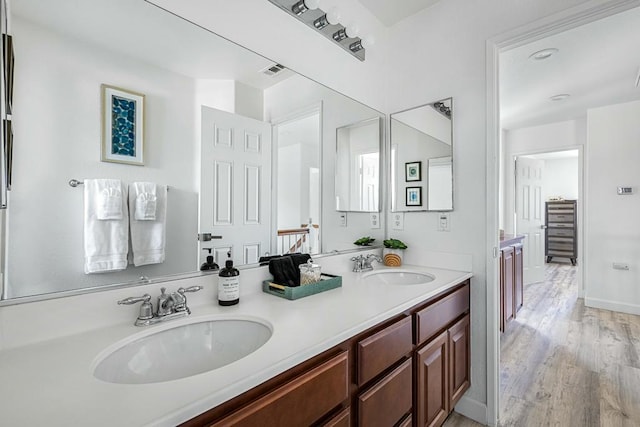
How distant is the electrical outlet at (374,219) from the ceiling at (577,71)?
1811 mm

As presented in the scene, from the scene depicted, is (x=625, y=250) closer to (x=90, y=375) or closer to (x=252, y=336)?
(x=252, y=336)

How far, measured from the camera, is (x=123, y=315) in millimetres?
1005

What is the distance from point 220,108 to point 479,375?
6.59ft

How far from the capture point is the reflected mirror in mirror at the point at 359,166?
2.11m

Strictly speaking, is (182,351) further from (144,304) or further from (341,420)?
(341,420)

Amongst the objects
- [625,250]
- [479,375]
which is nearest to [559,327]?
[625,250]

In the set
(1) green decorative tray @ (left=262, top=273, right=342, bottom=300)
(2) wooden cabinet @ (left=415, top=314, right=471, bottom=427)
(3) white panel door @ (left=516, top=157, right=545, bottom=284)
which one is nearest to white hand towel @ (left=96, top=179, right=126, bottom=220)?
(1) green decorative tray @ (left=262, top=273, right=342, bottom=300)

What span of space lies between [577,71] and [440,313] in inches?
118

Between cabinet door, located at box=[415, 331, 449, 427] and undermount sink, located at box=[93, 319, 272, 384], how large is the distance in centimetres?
77

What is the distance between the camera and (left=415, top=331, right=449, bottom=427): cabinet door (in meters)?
1.36

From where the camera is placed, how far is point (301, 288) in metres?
1.31

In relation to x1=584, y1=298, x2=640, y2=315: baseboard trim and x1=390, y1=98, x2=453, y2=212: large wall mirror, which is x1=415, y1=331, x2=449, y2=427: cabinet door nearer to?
x1=390, y1=98, x2=453, y2=212: large wall mirror

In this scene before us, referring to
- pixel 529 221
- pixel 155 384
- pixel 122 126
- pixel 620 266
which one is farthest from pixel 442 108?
pixel 529 221

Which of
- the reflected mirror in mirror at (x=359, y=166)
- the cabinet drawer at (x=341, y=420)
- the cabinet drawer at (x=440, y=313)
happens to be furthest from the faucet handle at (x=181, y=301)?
the reflected mirror in mirror at (x=359, y=166)
